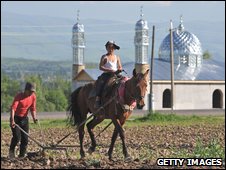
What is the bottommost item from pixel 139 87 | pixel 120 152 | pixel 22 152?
pixel 120 152

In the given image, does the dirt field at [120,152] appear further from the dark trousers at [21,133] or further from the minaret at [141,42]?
the minaret at [141,42]

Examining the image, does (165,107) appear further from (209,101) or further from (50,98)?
(50,98)

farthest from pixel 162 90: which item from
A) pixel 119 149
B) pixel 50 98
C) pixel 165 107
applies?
pixel 119 149

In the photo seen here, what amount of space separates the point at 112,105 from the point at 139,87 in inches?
33.8

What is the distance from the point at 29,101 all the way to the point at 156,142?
25.1ft

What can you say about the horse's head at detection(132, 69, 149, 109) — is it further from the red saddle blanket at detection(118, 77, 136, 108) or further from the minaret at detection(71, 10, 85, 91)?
the minaret at detection(71, 10, 85, 91)

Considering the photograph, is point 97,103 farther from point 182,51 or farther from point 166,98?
point 182,51


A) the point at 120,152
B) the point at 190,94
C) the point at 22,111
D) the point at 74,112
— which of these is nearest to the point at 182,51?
the point at 190,94

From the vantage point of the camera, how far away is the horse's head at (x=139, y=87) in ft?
51.7

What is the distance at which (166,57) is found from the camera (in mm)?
76188

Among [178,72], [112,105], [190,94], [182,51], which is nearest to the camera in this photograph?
[112,105]

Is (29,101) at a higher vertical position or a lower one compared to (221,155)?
higher

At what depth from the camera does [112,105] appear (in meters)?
16.3

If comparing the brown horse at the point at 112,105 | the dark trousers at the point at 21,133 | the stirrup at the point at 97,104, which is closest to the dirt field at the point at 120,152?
the dark trousers at the point at 21,133
